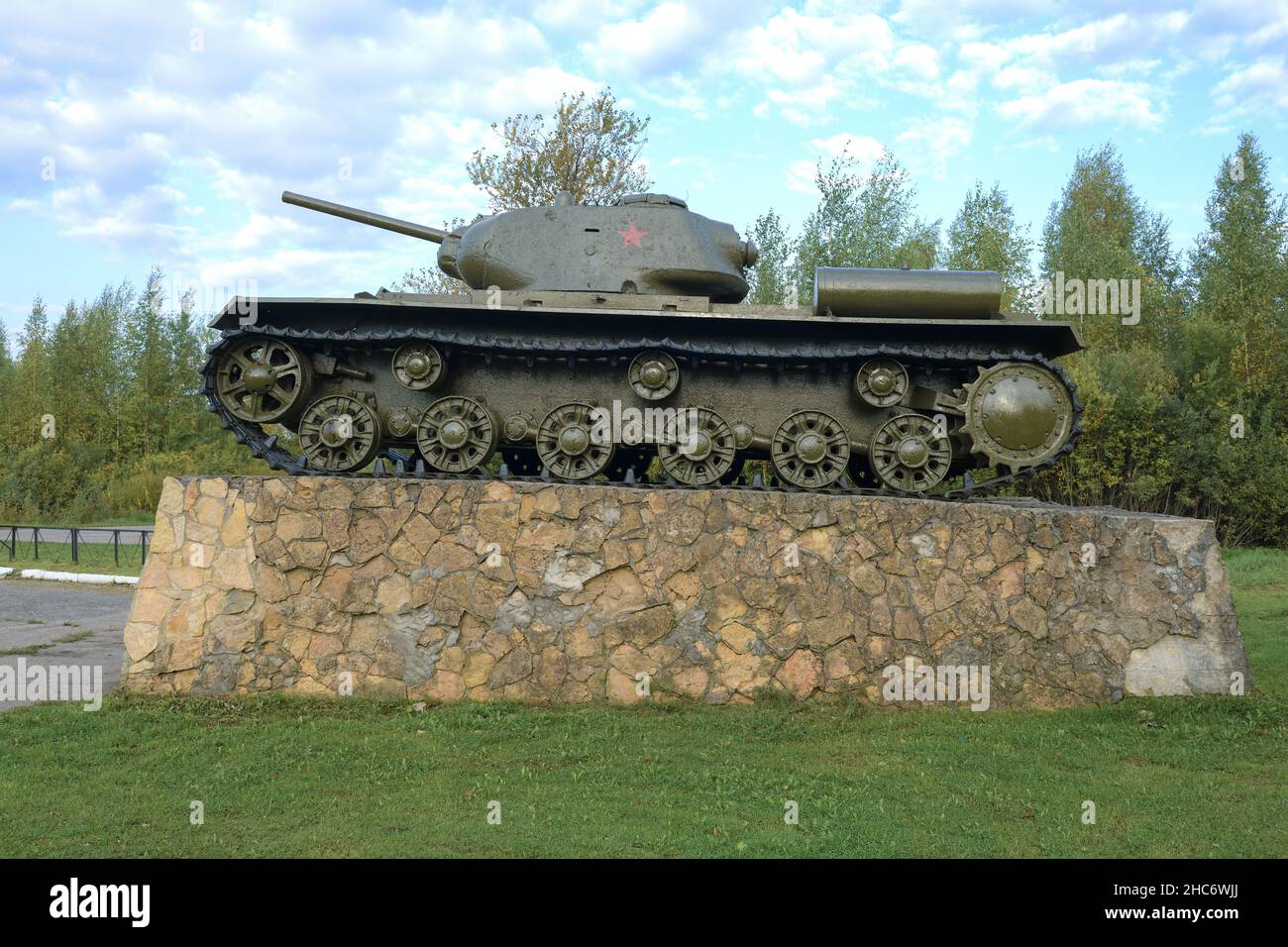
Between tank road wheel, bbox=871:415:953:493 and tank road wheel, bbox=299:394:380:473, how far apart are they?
514cm

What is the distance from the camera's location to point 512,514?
9.63 m

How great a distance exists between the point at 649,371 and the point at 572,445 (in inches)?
42.3

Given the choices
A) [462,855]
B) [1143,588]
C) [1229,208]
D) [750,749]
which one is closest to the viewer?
[462,855]

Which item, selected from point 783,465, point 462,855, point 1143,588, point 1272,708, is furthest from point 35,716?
point 1272,708

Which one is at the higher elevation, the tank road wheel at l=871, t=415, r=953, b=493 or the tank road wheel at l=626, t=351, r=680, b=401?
the tank road wheel at l=626, t=351, r=680, b=401

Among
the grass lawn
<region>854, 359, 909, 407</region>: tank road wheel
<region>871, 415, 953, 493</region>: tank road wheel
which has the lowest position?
the grass lawn

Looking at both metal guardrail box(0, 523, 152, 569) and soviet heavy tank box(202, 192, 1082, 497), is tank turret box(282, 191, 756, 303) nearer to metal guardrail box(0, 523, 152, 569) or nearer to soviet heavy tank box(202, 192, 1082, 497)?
soviet heavy tank box(202, 192, 1082, 497)

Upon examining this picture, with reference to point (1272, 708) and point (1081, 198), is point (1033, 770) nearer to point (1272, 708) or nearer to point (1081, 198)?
point (1272, 708)

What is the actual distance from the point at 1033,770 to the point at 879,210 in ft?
94.0

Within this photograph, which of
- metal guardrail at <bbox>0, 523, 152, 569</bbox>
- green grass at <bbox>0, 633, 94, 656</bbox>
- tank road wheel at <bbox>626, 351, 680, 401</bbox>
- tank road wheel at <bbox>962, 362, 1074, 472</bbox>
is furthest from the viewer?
metal guardrail at <bbox>0, 523, 152, 569</bbox>

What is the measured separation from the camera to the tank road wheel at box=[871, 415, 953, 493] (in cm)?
1036
